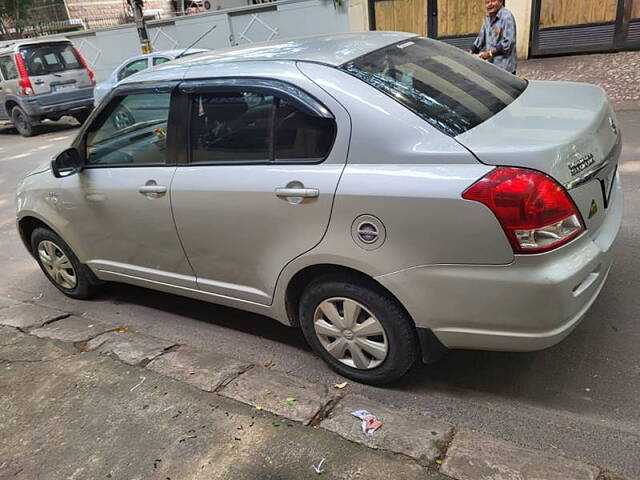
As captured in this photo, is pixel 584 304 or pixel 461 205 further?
pixel 584 304

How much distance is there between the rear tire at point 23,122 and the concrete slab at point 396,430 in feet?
41.1

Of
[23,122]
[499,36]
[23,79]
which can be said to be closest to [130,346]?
[499,36]

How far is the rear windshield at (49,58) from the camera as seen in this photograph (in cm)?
1188

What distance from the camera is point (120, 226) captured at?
3.43 metres

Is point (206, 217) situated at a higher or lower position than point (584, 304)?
higher

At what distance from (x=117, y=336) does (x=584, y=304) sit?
111 inches

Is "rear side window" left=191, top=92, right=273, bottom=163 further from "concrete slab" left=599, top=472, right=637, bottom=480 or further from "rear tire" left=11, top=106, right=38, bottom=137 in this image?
"rear tire" left=11, top=106, right=38, bottom=137

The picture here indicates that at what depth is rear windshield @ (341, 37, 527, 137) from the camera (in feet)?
8.12

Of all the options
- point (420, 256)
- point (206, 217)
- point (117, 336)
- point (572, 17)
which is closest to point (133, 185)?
point (206, 217)

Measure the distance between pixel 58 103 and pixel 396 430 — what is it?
12.4 meters

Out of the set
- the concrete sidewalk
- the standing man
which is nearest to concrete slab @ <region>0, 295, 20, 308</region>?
the concrete sidewalk

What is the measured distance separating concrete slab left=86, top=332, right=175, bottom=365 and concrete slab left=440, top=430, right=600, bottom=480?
191cm

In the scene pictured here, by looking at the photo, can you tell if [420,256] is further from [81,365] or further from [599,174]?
[81,365]

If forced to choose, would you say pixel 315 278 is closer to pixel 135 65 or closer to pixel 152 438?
pixel 152 438
